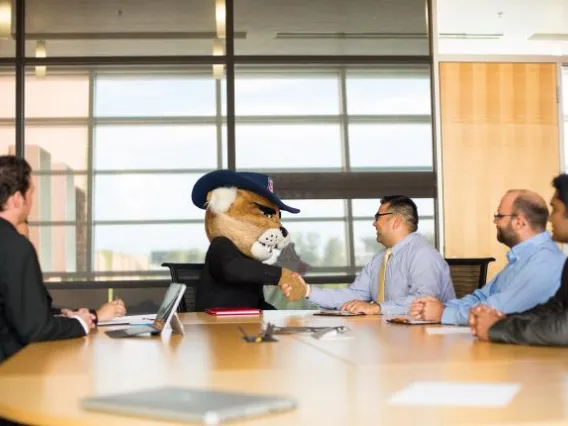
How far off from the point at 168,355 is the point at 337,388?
33.1 inches

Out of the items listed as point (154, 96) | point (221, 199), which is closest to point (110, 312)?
point (221, 199)

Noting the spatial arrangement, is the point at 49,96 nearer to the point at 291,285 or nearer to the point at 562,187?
the point at 291,285

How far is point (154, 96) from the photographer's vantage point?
751 cm

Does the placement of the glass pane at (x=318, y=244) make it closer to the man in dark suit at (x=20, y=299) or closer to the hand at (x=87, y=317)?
the hand at (x=87, y=317)

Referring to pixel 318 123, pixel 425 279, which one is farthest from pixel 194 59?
pixel 425 279

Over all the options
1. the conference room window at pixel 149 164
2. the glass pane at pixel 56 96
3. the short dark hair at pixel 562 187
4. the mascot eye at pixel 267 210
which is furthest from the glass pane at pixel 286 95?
the short dark hair at pixel 562 187

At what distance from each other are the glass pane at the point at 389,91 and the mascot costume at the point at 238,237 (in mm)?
2753

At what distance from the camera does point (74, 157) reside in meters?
7.41

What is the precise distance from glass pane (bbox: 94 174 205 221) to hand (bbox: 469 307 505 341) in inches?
180

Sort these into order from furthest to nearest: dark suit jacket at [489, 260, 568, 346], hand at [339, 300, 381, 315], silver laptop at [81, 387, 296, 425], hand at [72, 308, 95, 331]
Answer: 1. hand at [339, 300, 381, 315]
2. hand at [72, 308, 95, 331]
3. dark suit jacket at [489, 260, 568, 346]
4. silver laptop at [81, 387, 296, 425]

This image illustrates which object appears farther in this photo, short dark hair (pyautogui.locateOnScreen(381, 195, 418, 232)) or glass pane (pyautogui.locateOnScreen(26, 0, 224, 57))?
glass pane (pyautogui.locateOnScreen(26, 0, 224, 57))

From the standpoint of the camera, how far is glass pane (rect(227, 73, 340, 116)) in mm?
7535

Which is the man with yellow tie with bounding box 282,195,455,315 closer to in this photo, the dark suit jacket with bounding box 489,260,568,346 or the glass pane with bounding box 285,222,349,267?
the dark suit jacket with bounding box 489,260,568,346

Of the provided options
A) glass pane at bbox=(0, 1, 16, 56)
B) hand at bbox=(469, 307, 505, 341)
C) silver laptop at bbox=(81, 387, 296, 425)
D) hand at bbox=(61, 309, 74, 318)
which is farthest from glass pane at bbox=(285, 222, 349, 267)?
silver laptop at bbox=(81, 387, 296, 425)
